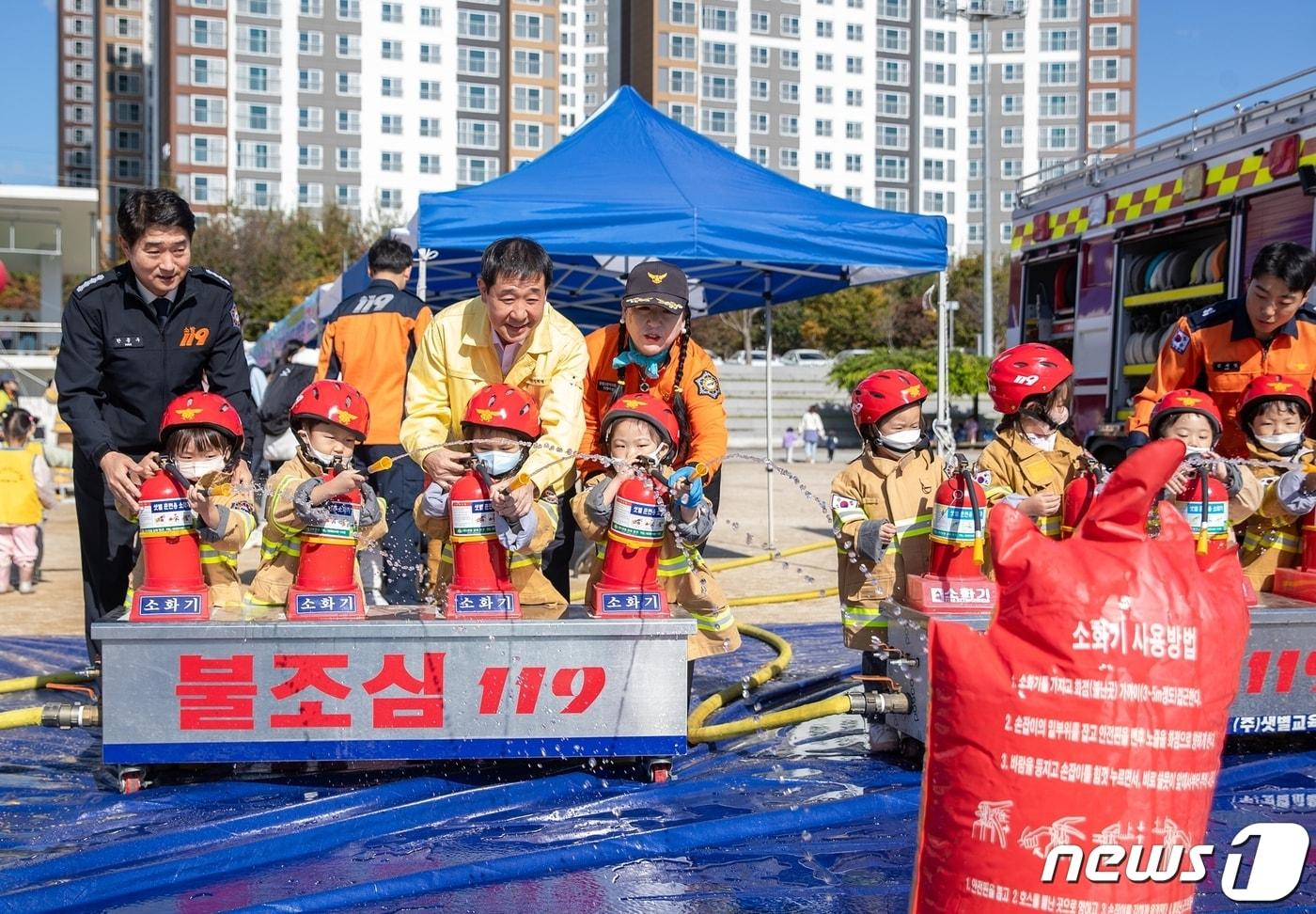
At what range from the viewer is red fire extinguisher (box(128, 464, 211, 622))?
12.9 ft

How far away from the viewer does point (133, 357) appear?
4.56 metres

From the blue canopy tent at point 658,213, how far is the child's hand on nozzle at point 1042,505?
149 inches

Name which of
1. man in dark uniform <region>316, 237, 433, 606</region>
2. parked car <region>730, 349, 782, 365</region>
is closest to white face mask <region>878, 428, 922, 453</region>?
man in dark uniform <region>316, 237, 433, 606</region>

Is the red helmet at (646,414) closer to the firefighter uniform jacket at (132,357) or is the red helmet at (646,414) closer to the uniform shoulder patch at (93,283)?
the firefighter uniform jacket at (132,357)

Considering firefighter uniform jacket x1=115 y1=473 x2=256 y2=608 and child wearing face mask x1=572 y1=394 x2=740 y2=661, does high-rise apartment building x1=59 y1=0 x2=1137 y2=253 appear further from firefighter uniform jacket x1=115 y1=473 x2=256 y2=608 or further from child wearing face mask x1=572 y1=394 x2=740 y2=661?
child wearing face mask x1=572 y1=394 x2=740 y2=661

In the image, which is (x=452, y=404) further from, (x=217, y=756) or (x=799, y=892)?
(x=799, y=892)

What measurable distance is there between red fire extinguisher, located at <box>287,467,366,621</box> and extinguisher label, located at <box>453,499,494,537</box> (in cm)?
36

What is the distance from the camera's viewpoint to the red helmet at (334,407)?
4.23 meters

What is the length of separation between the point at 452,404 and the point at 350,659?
3.67 feet

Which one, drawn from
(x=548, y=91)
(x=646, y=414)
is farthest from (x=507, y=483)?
(x=548, y=91)

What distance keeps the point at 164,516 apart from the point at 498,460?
43.3 inches

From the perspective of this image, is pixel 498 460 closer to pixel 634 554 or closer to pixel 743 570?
pixel 634 554

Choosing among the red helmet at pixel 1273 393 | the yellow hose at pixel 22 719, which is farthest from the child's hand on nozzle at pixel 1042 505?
the yellow hose at pixel 22 719

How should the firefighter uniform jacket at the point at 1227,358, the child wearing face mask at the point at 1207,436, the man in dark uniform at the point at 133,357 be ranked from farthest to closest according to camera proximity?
the firefighter uniform jacket at the point at 1227,358
the child wearing face mask at the point at 1207,436
the man in dark uniform at the point at 133,357
